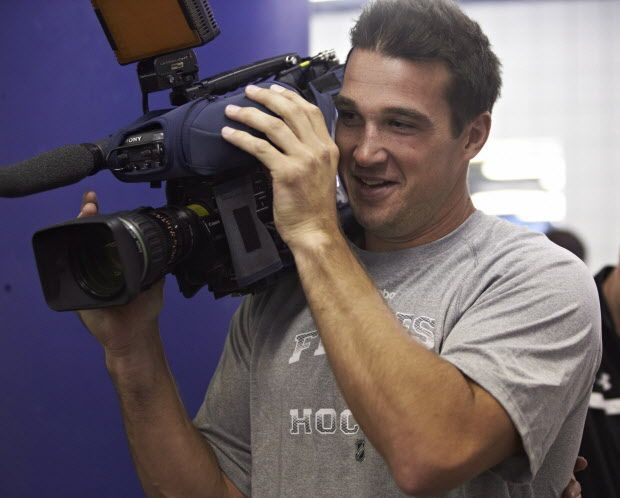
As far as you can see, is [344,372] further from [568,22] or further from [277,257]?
[568,22]

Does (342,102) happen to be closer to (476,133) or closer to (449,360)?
(476,133)

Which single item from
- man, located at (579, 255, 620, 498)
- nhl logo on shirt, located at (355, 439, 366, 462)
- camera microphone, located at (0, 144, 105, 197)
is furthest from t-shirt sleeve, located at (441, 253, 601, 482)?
man, located at (579, 255, 620, 498)

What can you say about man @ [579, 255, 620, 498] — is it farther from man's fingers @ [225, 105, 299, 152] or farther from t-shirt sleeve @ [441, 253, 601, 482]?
man's fingers @ [225, 105, 299, 152]

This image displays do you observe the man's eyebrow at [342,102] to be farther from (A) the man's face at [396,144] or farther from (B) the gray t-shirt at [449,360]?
(B) the gray t-shirt at [449,360]

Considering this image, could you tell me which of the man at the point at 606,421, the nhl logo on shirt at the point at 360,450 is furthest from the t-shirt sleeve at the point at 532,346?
the man at the point at 606,421

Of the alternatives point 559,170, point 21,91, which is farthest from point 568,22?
point 21,91

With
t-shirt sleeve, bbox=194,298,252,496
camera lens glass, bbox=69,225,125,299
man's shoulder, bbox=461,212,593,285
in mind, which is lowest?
t-shirt sleeve, bbox=194,298,252,496

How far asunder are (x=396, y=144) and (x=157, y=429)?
1.99ft

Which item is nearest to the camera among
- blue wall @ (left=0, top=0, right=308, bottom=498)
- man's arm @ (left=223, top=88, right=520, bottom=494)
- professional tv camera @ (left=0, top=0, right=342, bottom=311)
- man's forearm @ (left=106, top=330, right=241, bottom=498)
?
man's arm @ (left=223, top=88, right=520, bottom=494)

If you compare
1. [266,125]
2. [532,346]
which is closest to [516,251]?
[532,346]

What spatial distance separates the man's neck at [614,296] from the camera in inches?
79.2

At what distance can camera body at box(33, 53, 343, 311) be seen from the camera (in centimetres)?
113

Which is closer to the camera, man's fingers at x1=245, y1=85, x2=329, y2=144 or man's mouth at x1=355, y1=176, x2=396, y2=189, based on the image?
man's fingers at x1=245, y1=85, x2=329, y2=144

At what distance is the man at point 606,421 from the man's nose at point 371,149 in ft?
3.12
